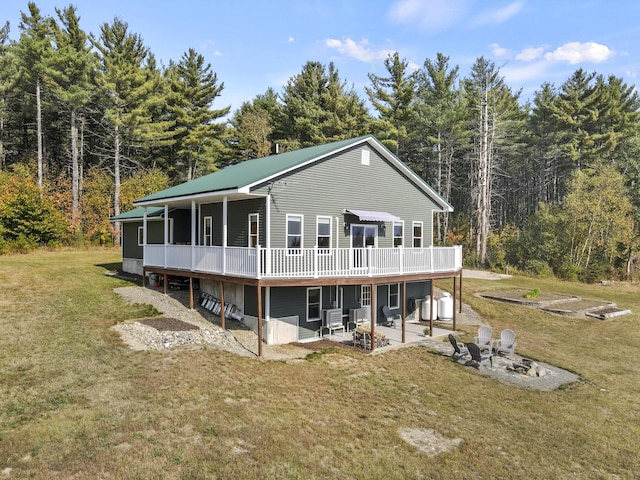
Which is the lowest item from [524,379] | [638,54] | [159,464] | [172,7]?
[524,379]

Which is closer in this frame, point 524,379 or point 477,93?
point 524,379

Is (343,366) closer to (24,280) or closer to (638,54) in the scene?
(24,280)

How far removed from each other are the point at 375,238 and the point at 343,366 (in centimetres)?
734

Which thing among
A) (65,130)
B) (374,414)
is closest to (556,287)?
(374,414)

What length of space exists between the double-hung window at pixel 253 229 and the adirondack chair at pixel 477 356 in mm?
8166

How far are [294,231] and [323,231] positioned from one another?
54.7 inches

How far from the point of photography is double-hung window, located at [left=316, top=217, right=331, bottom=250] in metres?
16.2

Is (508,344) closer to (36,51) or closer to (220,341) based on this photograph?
(220,341)

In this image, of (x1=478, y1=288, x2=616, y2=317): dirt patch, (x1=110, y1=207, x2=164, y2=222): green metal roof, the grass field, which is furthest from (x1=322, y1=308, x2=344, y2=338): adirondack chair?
(x1=478, y1=288, x2=616, y2=317): dirt patch

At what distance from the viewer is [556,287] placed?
29219 millimetres

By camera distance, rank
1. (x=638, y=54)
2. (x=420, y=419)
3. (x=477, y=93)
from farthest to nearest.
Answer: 1. (x=477, y=93)
2. (x=638, y=54)
3. (x=420, y=419)

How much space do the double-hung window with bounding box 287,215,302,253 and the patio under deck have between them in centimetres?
379

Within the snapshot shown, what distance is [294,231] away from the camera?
1555 centimetres

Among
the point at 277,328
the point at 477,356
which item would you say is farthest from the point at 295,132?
the point at 477,356
